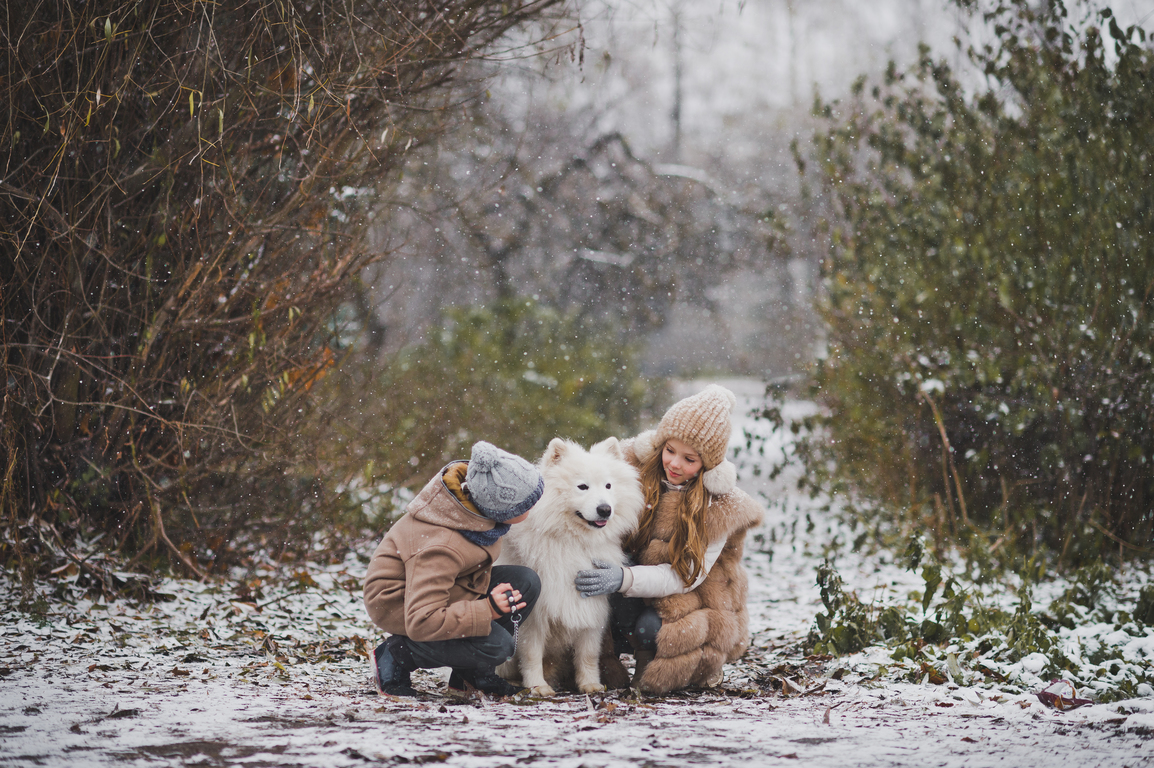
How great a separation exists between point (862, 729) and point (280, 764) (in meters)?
1.84

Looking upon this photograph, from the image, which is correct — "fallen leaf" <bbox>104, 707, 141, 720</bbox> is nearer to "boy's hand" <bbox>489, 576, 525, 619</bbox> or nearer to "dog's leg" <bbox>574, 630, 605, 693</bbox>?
"boy's hand" <bbox>489, 576, 525, 619</bbox>

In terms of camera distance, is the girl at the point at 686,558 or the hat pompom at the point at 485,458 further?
the girl at the point at 686,558

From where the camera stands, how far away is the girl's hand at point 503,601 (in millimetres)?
3029

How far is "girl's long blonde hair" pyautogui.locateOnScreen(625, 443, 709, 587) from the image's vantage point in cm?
340

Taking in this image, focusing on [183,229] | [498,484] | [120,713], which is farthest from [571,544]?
[183,229]

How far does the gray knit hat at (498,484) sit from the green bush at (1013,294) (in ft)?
Result: 12.4

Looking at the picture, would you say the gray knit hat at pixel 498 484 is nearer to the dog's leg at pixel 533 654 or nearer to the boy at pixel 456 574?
the boy at pixel 456 574

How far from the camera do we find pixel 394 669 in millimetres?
3254

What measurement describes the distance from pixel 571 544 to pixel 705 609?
2.10 feet

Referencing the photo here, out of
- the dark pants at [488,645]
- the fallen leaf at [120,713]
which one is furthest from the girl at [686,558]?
the fallen leaf at [120,713]

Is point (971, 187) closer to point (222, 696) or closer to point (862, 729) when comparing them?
point (862, 729)

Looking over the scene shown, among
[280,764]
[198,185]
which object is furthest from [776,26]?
[280,764]

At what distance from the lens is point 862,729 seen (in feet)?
9.46

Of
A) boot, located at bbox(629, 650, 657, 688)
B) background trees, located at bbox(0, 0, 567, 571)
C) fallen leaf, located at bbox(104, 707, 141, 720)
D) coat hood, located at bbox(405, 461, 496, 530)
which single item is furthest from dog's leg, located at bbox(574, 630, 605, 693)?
background trees, located at bbox(0, 0, 567, 571)
